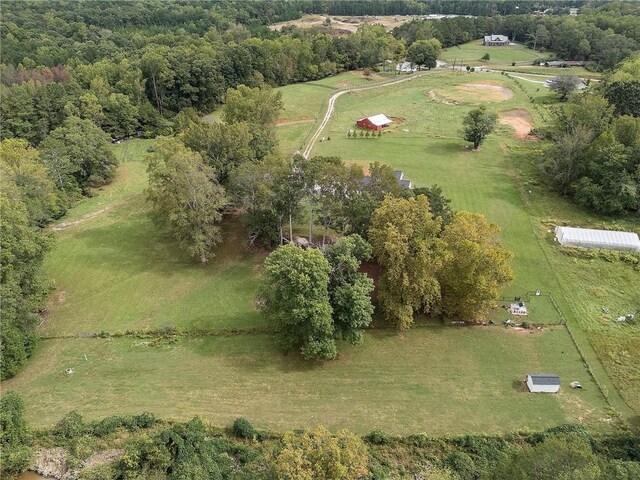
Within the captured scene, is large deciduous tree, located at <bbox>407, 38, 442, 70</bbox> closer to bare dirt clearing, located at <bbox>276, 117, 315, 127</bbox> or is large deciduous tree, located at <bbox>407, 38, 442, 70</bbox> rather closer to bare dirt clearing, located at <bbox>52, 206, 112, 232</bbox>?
bare dirt clearing, located at <bbox>276, 117, 315, 127</bbox>

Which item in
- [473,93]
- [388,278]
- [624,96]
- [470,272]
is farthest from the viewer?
[473,93]

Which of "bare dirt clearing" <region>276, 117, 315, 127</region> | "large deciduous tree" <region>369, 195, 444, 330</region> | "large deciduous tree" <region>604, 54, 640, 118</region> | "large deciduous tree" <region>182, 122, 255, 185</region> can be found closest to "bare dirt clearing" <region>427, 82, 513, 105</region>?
"large deciduous tree" <region>604, 54, 640, 118</region>

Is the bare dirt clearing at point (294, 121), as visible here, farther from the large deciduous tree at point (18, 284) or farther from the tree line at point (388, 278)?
the large deciduous tree at point (18, 284)

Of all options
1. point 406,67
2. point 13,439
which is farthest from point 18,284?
point 406,67

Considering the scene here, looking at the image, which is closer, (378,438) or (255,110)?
(378,438)

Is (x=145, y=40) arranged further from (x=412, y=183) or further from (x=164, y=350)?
(x=164, y=350)

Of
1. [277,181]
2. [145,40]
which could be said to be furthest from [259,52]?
[277,181]

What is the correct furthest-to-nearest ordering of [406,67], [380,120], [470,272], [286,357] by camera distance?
[406,67] < [380,120] < [470,272] < [286,357]

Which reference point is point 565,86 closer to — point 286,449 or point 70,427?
point 286,449
